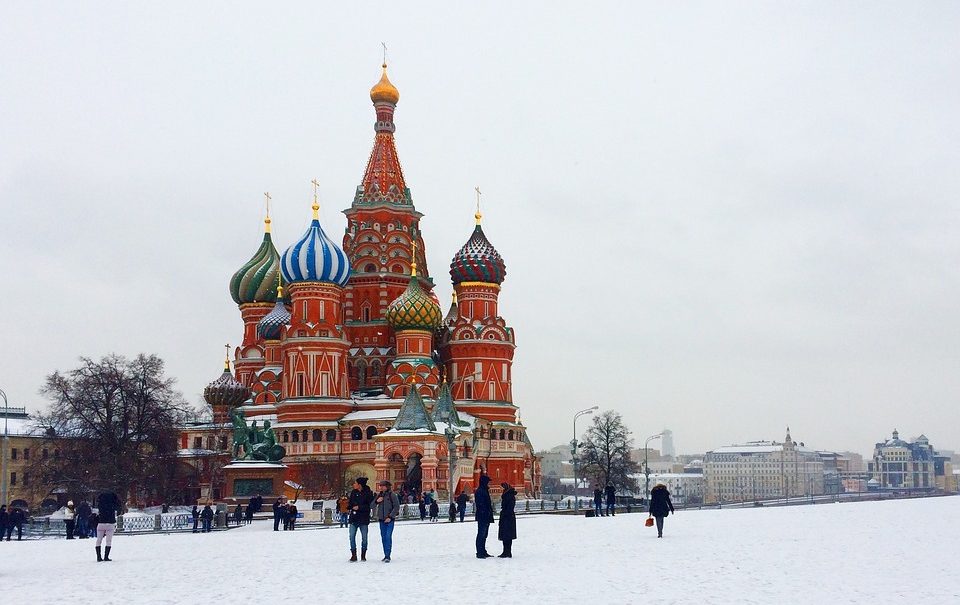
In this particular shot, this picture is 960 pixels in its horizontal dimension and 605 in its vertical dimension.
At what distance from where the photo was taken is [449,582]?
47.9 ft

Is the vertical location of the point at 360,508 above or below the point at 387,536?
above

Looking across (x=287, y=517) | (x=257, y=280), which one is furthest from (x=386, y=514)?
(x=257, y=280)

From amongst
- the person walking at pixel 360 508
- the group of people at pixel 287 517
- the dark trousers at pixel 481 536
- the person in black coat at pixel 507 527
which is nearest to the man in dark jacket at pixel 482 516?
the dark trousers at pixel 481 536

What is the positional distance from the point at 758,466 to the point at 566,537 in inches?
6477

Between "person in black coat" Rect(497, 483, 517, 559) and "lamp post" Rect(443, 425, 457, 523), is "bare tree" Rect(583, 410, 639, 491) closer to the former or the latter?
"lamp post" Rect(443, 425, 457, 523)

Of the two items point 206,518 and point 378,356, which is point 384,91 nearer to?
point 378,356

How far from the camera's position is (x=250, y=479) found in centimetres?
5122

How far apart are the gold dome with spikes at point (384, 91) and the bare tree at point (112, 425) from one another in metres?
25.7

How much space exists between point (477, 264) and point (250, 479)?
21.0 metres

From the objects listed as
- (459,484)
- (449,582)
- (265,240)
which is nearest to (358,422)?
(459,484)

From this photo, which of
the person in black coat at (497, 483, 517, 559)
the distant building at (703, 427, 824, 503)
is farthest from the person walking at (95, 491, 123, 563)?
the distant building at (703, 427, 824, 503)

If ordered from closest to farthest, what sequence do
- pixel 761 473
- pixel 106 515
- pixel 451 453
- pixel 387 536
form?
pixel 387 536, pixel 106 515, pixel 451 453, pixel 761 473

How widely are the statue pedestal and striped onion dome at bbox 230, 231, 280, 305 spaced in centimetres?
2128

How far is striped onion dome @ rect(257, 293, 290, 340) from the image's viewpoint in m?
66.7
